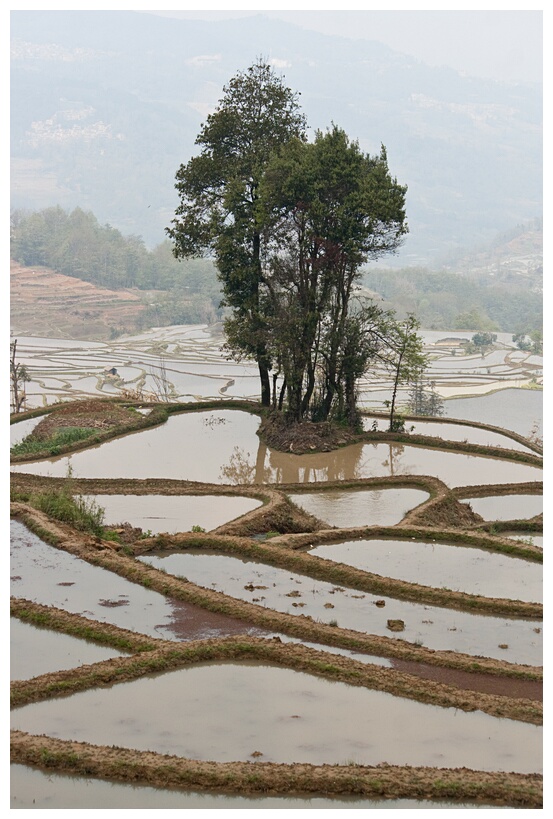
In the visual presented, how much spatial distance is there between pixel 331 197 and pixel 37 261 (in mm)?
77054

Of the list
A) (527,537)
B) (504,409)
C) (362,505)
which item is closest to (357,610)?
(527,537)

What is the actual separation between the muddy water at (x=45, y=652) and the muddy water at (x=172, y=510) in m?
4.00

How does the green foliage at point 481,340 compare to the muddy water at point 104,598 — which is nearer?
the muddy water at point 104,598

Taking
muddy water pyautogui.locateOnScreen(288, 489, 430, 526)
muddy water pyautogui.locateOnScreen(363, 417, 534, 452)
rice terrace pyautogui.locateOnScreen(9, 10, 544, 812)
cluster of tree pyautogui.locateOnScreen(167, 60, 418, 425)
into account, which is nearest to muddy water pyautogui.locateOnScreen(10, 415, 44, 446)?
rice terrace pyautogui.locateOnScreen(9, 10, 544, 812)

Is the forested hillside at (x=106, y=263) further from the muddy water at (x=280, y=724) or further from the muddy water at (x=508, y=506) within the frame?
the muddy water at (x=280, y=724)

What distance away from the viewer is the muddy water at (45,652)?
26.5 feet

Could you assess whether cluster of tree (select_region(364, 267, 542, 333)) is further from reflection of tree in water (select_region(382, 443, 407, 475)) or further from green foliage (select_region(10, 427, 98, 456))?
green foliage (select_region(10, 427, 98, 456))

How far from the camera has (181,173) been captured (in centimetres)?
2289

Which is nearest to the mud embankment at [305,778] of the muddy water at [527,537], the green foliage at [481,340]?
the muddy water at [527,537]

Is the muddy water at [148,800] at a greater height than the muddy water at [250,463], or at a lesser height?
lesser

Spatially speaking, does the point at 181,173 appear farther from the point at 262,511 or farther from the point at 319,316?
the point at 262,511

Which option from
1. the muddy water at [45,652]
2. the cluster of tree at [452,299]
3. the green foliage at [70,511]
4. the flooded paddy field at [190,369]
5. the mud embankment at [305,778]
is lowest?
the mud embankment at [305,778]

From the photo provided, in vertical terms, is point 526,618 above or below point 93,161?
below
